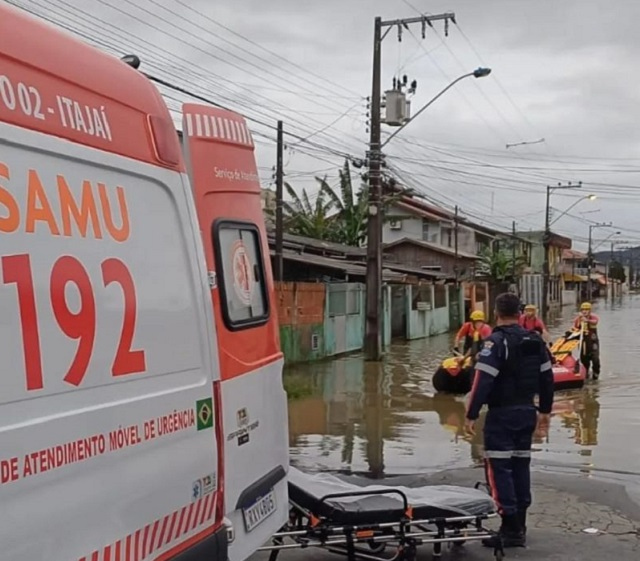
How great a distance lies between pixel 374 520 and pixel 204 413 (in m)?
2.12

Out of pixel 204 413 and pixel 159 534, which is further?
pixel 204 413

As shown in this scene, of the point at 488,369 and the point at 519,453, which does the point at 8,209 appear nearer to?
the point at 488,369

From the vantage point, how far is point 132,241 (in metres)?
3.18

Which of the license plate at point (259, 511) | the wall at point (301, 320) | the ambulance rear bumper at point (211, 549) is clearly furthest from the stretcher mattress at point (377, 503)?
the wall at point (301, 320)

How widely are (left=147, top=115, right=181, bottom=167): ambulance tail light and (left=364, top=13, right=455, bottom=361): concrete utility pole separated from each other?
1860 centimetres

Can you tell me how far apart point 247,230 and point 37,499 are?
2.39m

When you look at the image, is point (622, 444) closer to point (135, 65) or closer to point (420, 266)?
point (135, 65)

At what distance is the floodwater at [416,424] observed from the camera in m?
9.94

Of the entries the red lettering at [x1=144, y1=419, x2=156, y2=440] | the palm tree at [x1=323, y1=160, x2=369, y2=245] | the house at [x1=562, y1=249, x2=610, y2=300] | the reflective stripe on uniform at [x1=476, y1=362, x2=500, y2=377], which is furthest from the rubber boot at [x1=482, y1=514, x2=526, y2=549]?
the house at [x1=562, y1=249, x2=610, y2=300]

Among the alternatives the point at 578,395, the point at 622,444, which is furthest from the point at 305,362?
the point at 622,444

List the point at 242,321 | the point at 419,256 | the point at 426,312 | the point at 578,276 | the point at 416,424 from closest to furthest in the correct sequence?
the point at 242,321 < the point at 416,424 < the point at 426,312 < the point at 419,256 < the point at 578,276

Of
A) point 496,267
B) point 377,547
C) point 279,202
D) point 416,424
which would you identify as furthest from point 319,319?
point 496,267

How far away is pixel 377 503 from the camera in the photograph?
5.51 m

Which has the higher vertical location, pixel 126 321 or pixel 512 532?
pixel 126 321
